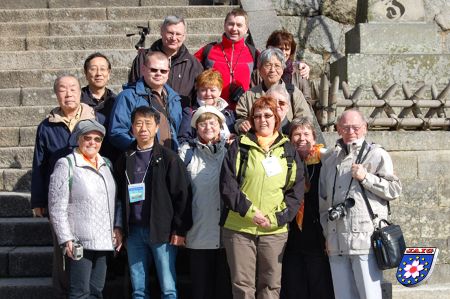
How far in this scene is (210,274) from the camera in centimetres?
548

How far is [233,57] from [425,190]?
2552 millimetres

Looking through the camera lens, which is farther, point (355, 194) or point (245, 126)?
point (245, 126)

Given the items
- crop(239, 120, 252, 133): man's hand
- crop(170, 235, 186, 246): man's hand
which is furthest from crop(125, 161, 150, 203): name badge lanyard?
crop(239, 120, 252, 133): man's hand

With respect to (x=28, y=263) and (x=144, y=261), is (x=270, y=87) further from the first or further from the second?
(x=28, y=263)

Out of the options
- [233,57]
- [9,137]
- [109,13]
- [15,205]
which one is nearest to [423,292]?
[233,57]

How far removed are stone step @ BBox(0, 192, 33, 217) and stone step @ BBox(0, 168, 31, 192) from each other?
38cm

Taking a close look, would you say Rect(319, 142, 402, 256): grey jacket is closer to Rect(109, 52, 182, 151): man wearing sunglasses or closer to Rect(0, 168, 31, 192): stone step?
Rect(109, 52, 182, 151): man wearing sunglasses

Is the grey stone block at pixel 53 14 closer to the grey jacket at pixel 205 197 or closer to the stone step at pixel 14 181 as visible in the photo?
the stone step at pixel 14 181

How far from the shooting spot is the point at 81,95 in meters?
6.01

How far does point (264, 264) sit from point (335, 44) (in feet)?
26.8

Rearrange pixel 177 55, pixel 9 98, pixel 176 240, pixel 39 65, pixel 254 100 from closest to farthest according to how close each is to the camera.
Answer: pixel 176 240 < pixel 254 100 < pixel 177 55 < pixel 9 98 < pixel 39 65

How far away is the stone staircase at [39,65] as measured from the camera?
613 cm

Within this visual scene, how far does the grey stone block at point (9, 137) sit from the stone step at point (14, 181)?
629 mm

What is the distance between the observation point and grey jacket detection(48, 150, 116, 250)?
16.7ft
